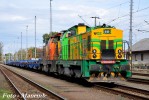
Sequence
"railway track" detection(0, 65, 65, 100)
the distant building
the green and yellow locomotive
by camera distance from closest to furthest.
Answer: "railway track" detection(0, 65, 65, 100) → the green and yellow locomotive → the distant building

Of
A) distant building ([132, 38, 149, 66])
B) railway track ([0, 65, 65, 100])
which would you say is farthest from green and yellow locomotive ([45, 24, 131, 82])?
distant building ([132, 38, 149, 66])

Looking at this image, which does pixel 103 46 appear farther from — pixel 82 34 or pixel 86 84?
pixel 86 84

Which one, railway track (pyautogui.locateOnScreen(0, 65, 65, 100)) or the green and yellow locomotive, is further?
the green and yellow locomotive

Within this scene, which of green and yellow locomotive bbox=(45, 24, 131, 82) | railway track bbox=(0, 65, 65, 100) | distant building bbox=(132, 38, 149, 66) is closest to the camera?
railway track bbox=(0, 65, 65, 100)

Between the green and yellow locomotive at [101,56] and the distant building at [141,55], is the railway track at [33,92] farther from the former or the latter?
the distant building at [141,55]

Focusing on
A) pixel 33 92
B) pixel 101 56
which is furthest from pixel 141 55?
pixel 33 92

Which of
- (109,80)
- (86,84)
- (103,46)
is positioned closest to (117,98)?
(109,80)

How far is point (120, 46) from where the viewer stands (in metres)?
19.4

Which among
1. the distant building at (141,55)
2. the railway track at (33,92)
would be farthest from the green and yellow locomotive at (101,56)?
the distant building at (141,55)

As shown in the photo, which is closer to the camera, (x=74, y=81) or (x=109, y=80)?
(x=109, y=80)

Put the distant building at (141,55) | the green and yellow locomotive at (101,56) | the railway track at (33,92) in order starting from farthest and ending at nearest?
the distant building at (141,55)
the green and yellow locomotive at (101,56)
the railway track at (33,92)

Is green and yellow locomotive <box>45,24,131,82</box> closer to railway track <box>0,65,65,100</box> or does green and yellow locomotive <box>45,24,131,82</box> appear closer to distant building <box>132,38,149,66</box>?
railway track <box>0,65,65,100</box>

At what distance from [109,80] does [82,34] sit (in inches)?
139

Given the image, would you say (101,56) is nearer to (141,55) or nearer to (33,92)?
(33,92)
